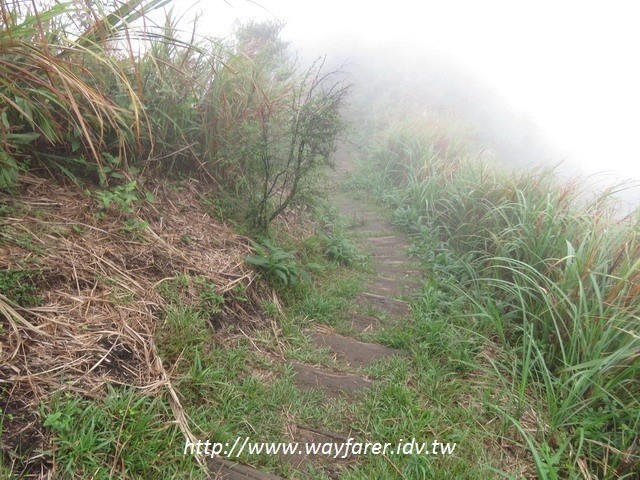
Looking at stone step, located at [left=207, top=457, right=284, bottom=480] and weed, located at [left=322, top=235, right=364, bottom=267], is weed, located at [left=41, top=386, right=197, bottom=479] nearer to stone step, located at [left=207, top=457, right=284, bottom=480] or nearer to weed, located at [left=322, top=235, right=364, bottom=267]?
stone step, located at [left=207, top=457, right=284, bottom=480]

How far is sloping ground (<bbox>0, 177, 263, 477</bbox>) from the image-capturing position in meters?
1.33

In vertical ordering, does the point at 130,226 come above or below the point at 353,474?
above

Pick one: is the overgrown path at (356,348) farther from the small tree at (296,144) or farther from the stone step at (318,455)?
the small tree at (296,144)

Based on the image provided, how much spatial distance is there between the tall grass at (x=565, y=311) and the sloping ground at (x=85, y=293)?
1.61 m

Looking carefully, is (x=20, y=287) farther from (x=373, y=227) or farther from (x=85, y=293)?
(x=373, y=227)

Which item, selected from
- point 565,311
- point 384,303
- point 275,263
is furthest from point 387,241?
point 565,311

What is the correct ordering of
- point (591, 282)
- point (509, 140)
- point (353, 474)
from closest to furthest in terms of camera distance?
point (353, 474), point (591, 282), point (509, 140)

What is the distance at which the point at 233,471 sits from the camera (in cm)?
151

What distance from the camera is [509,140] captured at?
1203 cm

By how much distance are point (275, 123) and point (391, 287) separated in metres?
1.69

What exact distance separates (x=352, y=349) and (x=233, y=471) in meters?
1.11

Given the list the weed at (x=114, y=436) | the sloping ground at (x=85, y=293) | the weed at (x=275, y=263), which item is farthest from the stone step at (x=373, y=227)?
the weed at (x=114, y=436)

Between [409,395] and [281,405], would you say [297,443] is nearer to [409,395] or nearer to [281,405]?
[281,405]

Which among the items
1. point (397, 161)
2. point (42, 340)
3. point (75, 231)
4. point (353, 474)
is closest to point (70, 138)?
point (75, 231)
